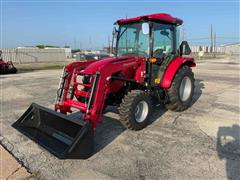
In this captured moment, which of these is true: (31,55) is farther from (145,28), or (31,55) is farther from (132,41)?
(145,28)

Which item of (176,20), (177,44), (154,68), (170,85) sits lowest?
(170,85)

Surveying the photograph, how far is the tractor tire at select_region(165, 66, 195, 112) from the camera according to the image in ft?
18.0

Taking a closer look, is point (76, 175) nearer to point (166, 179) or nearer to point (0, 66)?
point (166, 179)

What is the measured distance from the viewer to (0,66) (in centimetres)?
1670

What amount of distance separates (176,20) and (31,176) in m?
4.46

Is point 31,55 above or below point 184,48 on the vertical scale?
above

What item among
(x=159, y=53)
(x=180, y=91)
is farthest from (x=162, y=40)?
(x=180, y=91)

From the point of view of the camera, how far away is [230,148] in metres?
3.88

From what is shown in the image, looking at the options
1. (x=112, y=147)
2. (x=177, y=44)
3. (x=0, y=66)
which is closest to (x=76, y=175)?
(x=112, y=147)

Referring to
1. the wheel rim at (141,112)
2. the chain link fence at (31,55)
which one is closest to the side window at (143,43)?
the wheel rim at (141,112)

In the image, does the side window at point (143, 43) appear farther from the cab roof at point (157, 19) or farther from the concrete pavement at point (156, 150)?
the concrete pavement at point (156, 150)

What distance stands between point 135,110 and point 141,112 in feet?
1.01

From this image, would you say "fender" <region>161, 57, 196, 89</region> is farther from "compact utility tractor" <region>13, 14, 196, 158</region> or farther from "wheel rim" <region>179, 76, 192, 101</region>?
"wheel rim" <region>179, 76, 192, 101</region>

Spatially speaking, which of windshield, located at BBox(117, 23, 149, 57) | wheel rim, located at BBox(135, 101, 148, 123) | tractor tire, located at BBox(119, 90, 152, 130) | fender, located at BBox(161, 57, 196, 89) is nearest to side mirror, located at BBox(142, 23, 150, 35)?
windshield, located at BBox(117, 23, 149, 57)
